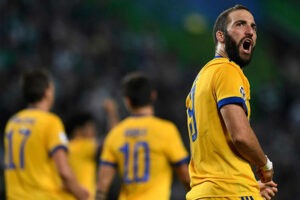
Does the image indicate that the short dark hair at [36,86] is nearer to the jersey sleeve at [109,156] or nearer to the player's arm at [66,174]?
the player's arm at [66,174]

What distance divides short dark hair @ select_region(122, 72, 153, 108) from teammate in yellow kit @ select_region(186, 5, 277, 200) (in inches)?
102

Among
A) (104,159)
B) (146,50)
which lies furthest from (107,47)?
(104,159)

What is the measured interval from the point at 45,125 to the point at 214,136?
9.83 ft

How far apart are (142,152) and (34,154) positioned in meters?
1.02

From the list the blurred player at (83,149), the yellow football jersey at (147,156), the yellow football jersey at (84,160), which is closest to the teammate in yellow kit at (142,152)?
the yellow football jersey at (147,156)

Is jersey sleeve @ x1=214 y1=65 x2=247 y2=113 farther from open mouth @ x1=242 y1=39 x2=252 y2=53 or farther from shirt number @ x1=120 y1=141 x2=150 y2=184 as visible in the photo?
shirt number @ x1=120 y1=141 x2=150 y2=184

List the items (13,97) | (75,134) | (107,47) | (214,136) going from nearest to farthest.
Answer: (214,136) < (75,134) < (13,97) < (107,47)

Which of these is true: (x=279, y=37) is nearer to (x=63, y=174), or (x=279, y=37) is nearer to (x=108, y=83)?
(x=108, y=83)

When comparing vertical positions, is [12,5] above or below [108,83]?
above

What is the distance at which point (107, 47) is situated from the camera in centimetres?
1747

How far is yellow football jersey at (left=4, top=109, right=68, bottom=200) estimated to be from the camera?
7.80 meters

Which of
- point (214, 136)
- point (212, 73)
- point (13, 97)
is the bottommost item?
point (13, 97)

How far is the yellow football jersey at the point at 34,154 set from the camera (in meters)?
7.80

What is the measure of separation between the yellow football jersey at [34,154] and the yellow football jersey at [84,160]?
2126mm
